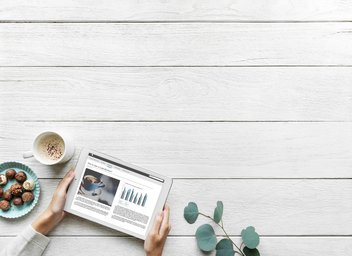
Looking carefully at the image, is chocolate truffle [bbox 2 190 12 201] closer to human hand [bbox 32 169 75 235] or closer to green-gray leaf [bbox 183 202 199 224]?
human hand [bbox 32 169 75 235]

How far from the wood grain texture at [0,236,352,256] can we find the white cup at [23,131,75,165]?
0.19 metres

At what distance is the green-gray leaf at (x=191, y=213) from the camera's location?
1.13 m

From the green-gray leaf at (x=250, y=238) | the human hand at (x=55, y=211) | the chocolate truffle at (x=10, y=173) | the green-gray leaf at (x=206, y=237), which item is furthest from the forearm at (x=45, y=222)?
the green-gray leaf at (x=250, y=238)

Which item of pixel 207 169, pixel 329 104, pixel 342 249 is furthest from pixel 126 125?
pixel 342 249

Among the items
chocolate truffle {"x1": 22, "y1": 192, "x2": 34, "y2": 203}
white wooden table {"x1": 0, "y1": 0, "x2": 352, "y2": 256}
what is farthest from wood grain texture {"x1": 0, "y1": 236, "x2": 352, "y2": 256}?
chocolate truffle {"x1": 22, "y1": 192, "x2": 34, "y2": 203}

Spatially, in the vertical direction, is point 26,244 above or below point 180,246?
below

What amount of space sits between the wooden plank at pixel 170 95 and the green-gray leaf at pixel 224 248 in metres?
0.29

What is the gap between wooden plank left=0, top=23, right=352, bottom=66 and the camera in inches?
46.3

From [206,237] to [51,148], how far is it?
0.41m

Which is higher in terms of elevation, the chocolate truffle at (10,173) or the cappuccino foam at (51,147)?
the cappuccino foam at (51,147)

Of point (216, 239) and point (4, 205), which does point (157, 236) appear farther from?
point (4, 205)

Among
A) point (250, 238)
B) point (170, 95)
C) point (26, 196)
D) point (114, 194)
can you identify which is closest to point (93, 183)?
point (114, 194)

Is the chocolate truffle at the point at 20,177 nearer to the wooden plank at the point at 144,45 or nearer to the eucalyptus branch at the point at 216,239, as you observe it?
the wooden plank at the point at 144,45

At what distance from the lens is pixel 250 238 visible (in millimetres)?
1121
